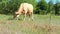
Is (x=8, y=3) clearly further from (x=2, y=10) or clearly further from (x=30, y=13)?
(x=30, y=13)

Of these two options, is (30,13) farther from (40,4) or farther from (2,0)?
(40,4)

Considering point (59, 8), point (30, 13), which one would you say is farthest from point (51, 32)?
point (59, 8)

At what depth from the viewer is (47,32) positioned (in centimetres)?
1207

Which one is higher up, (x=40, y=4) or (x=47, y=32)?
(x=47, y=32)

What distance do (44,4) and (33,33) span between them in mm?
70185

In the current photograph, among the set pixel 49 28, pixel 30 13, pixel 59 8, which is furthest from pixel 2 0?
pixel 49 28

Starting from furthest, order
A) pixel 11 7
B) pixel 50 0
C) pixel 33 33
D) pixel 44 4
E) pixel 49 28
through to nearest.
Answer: pixel 44 4, pixel 11 7, pixel 49 28, pixel 33 33, pixel 50 0

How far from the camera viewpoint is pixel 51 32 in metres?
12.1

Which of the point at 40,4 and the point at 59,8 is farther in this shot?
the point at 40,4

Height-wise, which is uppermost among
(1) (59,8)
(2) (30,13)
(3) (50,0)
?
(3) (50,0)

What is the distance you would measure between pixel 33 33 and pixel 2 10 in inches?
1983

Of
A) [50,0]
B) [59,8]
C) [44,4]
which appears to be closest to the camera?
[50,0]

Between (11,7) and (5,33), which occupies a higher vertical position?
(5,33)

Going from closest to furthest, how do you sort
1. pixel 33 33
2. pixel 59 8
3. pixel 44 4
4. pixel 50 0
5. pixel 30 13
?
1. pixel 50 0
2. pixel 33 33
3. pixel 30 13
4. pixel 59 8
5. pixel 44 4
